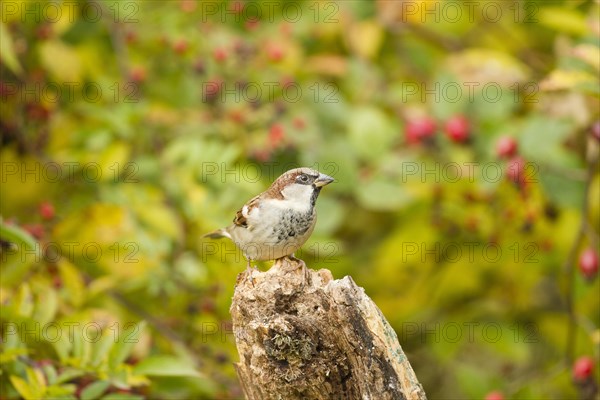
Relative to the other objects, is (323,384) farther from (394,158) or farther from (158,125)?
(158,125)

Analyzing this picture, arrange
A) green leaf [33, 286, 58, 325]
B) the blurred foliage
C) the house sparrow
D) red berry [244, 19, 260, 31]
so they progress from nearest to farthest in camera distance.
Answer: green leaf [33, 286, 58, 325], the house sparrow, the blurred foliage, red berry [244, 19, 260, 31]

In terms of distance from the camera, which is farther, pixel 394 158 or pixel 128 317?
pixel 394 158

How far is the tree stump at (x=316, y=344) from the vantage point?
8.36 feet

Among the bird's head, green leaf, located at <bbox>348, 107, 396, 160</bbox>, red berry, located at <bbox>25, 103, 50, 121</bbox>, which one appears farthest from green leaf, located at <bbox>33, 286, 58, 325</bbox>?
green leaf, located at <bbox>348, 107, 396, 160</bbox>

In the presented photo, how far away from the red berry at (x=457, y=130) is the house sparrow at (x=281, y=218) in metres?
1.13

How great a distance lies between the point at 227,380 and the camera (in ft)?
13.0

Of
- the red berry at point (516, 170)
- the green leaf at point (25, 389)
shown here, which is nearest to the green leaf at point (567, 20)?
the red berry at point (516, 170)

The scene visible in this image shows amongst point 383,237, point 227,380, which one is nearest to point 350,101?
point 383,237

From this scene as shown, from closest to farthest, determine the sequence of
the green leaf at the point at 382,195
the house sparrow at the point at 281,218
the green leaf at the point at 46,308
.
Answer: the green leaf at the point at 46,308, the house sparrow at the point at 281,218, the green leaf at the point at 382,195

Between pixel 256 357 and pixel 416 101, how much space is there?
277 cm

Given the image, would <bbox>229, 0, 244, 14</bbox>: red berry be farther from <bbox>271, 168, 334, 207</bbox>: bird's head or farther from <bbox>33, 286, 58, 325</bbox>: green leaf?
<bbox>33, 286, 58, 325</bbox>: green leaf

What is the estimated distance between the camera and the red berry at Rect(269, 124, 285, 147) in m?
4.40

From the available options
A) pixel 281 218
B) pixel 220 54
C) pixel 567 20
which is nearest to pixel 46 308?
pixel 281 218

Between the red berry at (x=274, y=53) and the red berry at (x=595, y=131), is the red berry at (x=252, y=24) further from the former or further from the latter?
the red berry at (x=595, y=131)
